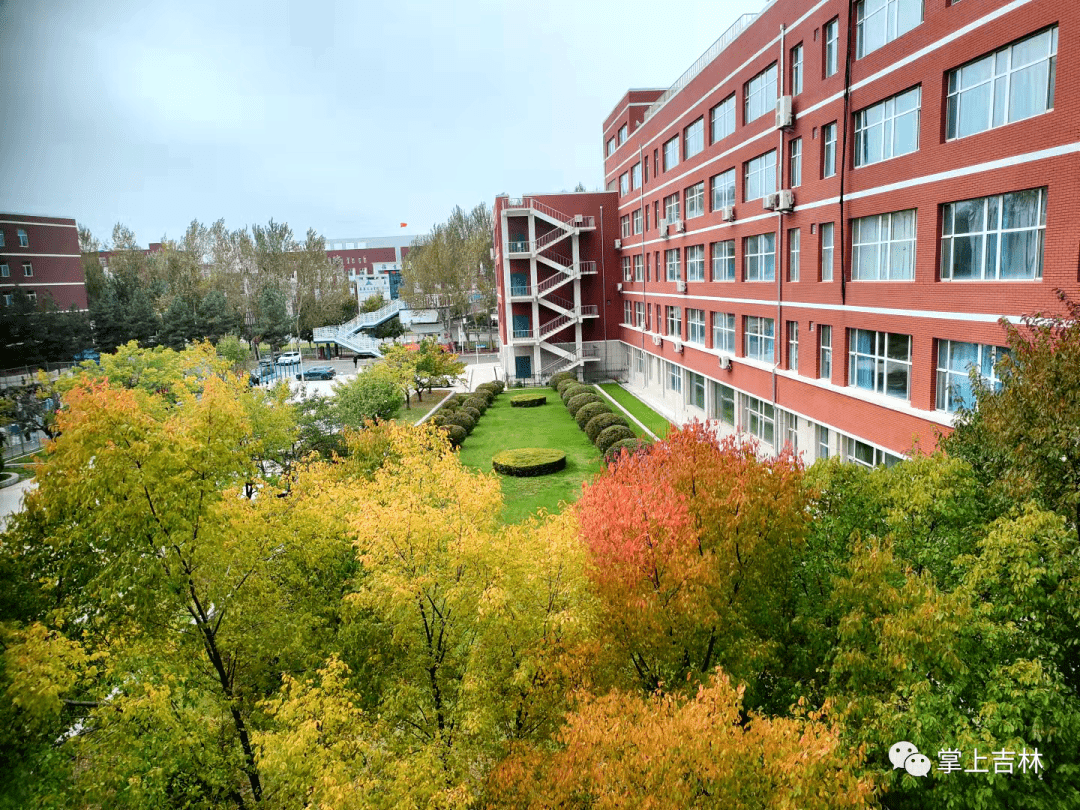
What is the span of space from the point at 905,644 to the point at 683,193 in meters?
26.9

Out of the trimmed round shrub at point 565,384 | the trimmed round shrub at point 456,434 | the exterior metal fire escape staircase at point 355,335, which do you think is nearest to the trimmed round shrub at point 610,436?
the trimmed round shrub at point 456,434

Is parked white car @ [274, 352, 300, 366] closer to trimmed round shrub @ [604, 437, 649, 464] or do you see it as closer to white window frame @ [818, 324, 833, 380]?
trimmed round shrub @ [604, 437, 649, 464]

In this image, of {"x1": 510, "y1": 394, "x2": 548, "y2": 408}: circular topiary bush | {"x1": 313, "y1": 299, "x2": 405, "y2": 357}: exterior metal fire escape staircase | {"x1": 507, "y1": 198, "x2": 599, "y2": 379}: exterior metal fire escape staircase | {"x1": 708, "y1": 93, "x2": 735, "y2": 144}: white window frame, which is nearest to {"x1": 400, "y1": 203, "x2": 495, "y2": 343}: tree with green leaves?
{"x1": 313, "y1": 299, "x2": 405, "y2": 357}: exterior metal fire escape staircase

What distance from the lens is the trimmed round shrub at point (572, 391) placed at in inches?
1448

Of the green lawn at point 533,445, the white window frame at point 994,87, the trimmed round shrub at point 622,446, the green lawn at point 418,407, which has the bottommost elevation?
the green lawn at point 533,445

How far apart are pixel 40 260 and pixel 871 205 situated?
71.7 ft

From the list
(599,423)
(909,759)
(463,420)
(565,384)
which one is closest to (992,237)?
(909,759)

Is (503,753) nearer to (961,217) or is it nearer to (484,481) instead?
(484,481)

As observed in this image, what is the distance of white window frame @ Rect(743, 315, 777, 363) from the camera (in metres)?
22.7

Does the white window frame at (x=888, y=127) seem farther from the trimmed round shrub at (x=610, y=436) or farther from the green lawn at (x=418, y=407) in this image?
the green lawn at (x=418, y=407)

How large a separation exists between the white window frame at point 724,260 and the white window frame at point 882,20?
31.6ft

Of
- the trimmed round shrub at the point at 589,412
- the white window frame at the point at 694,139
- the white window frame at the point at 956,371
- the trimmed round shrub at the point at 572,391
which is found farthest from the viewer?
the trimmed round shrub at the point at 572,391

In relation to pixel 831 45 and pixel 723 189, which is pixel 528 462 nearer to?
pixel 723 189

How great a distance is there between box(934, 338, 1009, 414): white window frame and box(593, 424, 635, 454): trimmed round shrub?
12.6m
